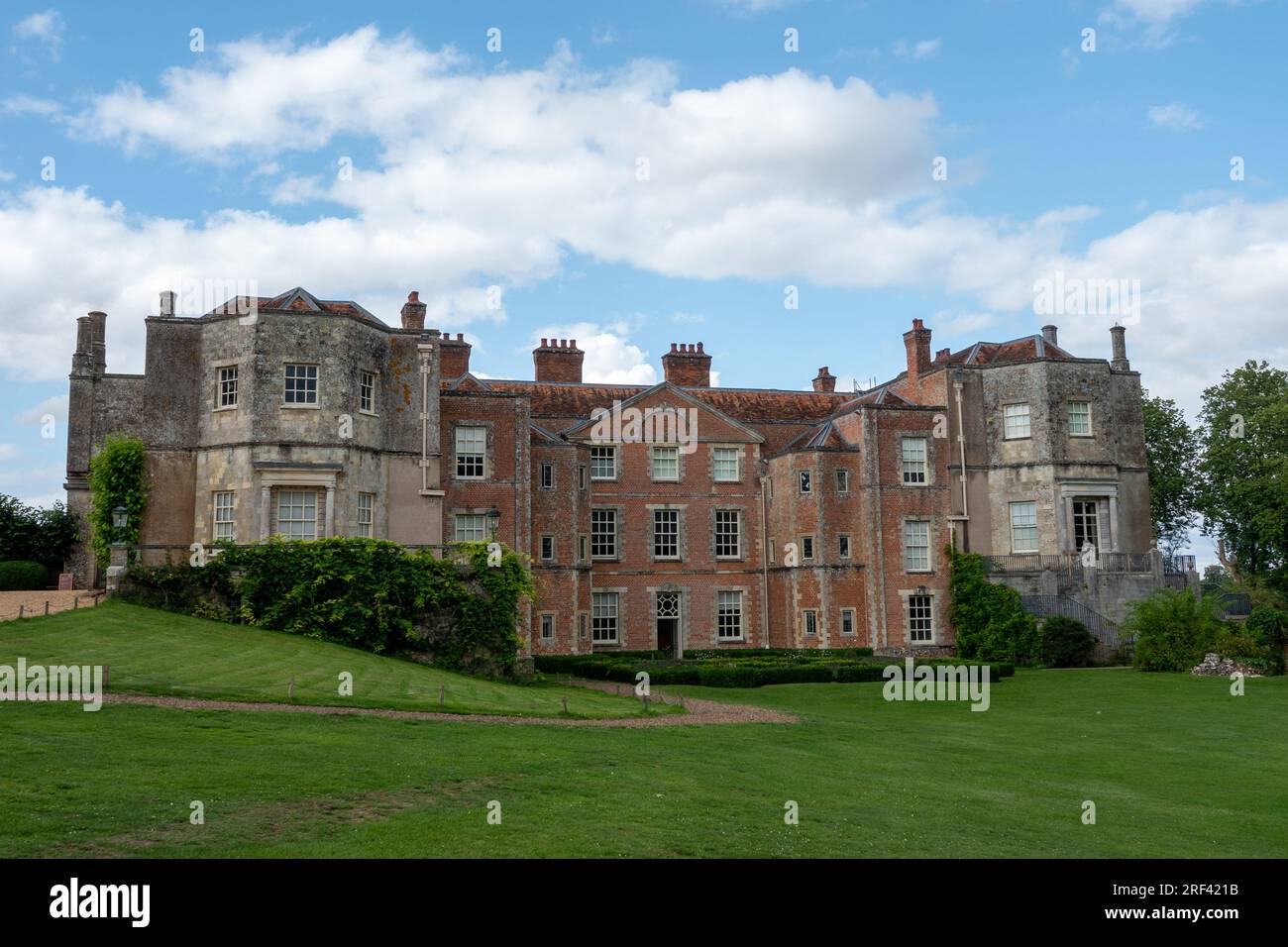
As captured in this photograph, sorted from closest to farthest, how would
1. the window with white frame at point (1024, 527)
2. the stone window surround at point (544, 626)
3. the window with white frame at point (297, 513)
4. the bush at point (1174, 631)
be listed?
the window with white frame at point (297, 513) < the bush at point (1174, 631) < the stone window surround at point (544, 626) < the window with white frame at point (1024, 527)

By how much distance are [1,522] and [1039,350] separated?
139ft

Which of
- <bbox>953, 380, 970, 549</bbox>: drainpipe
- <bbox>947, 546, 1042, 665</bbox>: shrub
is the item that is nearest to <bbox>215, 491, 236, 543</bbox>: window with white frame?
<bbox>947, 546, 1042, 665</bbox>: shrub

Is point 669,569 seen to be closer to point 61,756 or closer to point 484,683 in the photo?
point 484,683

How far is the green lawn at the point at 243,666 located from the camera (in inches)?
808

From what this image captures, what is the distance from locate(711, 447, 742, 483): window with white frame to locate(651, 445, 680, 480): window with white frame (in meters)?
1.69

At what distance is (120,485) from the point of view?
1380 inches

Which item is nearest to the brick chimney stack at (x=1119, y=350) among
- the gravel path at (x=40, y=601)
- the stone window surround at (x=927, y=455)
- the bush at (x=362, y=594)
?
the stone window surround at (x=927, y=455)

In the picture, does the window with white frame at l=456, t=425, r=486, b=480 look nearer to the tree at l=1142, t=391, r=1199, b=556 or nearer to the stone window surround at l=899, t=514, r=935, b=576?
the stone window surround at l=899, t=514, r=935, b=576

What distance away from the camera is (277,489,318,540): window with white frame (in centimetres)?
3462

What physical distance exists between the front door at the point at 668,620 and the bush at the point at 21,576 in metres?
23.6

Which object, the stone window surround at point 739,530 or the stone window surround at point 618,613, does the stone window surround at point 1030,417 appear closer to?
the stone window surround at point 739,530

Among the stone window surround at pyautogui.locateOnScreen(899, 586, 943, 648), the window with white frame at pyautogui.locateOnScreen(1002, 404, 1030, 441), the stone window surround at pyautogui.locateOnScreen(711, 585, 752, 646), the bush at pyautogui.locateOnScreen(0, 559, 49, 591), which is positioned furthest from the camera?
the stone window surround at pyautogui.locateOnScreen(711, 585, 752, 646)

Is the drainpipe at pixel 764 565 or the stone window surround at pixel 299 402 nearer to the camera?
the stone window surround at pixel 299 402
